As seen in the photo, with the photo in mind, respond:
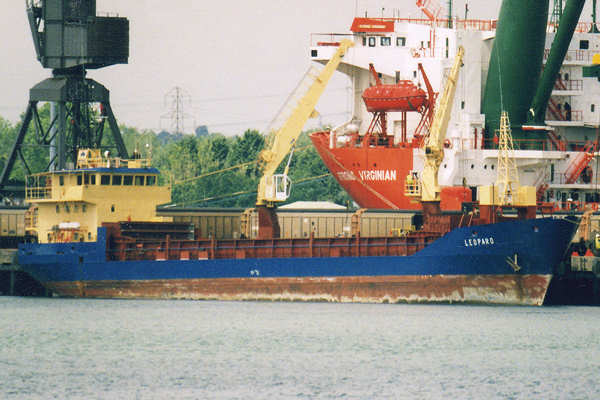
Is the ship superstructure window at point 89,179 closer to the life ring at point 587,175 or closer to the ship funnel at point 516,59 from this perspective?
the ship funnel at point 516,59

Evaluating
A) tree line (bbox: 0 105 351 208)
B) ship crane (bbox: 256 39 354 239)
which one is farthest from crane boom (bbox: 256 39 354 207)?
tree line (bbox: 0 105 351 208)

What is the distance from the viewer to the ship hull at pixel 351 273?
174 ft

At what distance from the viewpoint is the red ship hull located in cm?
7081

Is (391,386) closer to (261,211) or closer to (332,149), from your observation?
(261,211)

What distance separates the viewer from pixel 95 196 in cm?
5944

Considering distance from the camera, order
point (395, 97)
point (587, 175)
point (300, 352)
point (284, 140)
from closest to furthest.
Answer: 1. point (300, 352)
2. point (284, 140)
3. point (395, 97)
4. point (587, 175)

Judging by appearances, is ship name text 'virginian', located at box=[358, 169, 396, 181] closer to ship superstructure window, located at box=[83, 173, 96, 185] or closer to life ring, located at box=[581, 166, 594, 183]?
life ring, located at box=[581, 166, 594, 183]

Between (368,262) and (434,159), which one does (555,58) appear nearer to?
(434,159)

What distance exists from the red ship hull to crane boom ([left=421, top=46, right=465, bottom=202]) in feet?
30.3

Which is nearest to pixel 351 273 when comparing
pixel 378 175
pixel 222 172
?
pixel 378 175

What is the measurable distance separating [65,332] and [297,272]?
439 inches

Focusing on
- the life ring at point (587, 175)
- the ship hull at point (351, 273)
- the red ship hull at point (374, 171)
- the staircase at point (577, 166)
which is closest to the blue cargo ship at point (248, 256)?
the ship hull at point (351, 273)

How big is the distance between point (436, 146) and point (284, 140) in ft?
28.2

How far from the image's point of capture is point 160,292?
195 feet
